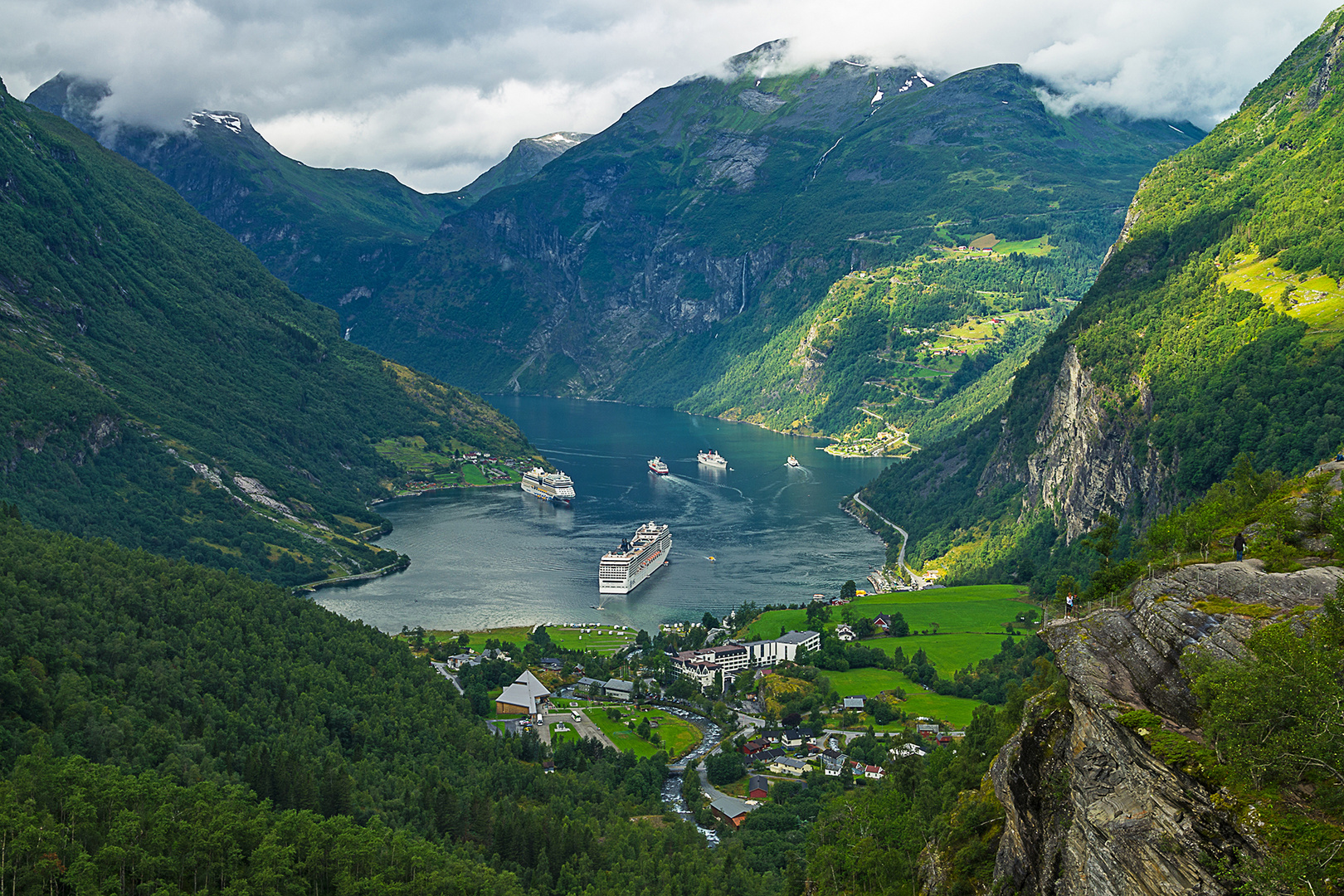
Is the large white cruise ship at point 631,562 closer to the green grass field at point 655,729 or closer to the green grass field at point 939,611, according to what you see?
the green grass field at point 939,611

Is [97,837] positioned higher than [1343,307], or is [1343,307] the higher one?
[1343,307]

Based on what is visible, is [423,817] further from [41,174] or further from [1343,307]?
[41,174]

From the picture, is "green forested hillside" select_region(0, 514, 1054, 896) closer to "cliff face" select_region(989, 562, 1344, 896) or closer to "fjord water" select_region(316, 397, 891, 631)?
"cliff face" select_region(989, 562, 1344, 896)

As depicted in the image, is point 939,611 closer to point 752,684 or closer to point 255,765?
point 752,684

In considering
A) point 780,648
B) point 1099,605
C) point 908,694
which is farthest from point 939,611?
point 1099,605

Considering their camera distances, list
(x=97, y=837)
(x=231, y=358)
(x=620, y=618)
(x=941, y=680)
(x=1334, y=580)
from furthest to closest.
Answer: (x=231, y=358), (x=620, y=618), (x=941, y=680), (x=97, y=837), (x=1334, y=580)

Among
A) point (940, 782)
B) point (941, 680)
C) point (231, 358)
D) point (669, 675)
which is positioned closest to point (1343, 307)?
point (941, 680)

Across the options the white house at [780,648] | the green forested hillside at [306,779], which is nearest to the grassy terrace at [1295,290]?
the green forested hillside at [306,779]
